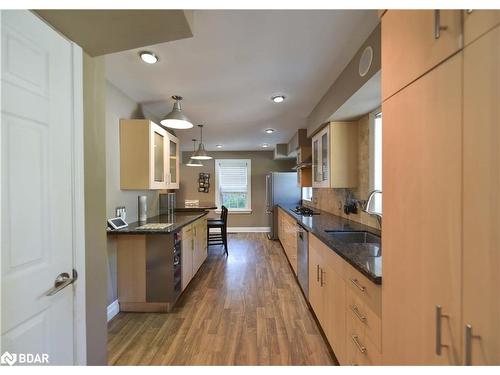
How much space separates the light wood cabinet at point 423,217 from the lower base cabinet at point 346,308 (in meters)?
0.13

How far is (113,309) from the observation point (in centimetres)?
236

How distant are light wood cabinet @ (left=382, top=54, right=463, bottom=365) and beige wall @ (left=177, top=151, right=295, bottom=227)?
576 cm

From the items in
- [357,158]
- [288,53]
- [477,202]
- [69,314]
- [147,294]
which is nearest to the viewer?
[477,202]

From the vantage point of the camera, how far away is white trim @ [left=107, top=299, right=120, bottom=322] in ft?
7.54

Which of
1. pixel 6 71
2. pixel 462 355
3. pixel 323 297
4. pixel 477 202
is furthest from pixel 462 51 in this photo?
pixel 323 297

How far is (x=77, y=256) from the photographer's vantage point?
3.70ft

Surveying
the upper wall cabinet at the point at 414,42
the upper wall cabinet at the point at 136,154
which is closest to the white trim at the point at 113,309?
the upper wall cabinet at the point at 136,154

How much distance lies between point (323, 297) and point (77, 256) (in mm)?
1786

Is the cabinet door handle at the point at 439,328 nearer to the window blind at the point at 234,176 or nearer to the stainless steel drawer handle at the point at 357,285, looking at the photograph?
the stainless steel drawer handle at the point at 357,285

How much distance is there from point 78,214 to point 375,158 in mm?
2513

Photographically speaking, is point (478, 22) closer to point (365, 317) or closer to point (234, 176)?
point (365, 317)

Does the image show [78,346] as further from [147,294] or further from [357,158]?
[357,158]

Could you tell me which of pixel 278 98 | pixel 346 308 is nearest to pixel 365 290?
pixel 346 308

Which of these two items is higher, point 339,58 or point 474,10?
point 339,58
